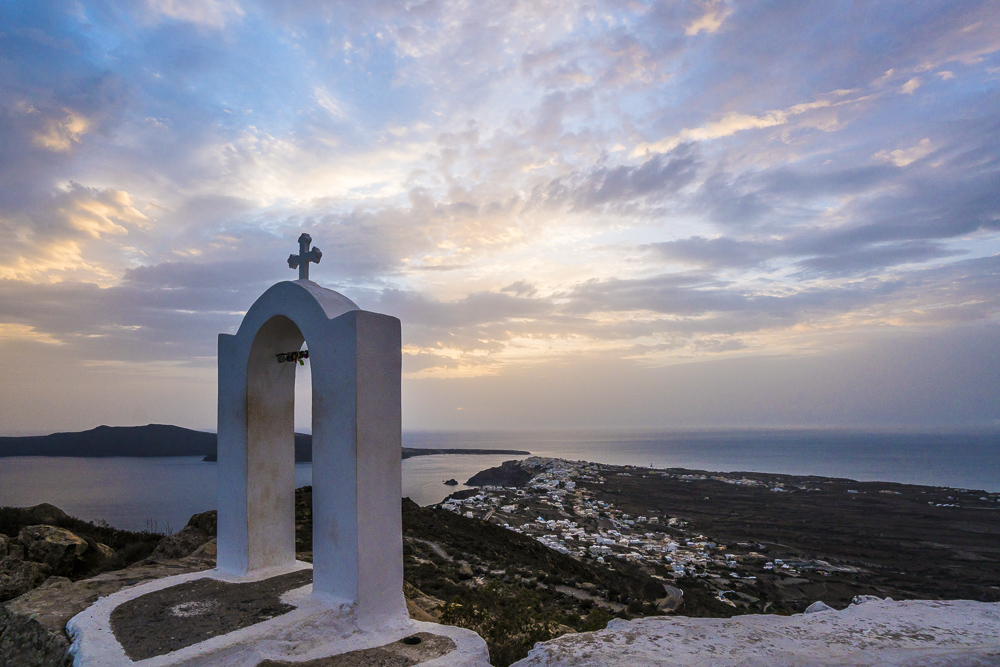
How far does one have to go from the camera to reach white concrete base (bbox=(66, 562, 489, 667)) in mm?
4023

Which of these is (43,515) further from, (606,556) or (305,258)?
(606,556)

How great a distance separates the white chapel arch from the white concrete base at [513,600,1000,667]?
6.77 ft

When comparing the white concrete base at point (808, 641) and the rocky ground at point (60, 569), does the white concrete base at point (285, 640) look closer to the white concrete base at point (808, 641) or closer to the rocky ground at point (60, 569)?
the rocky ground at point (60, 569)

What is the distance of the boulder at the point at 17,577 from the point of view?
7.13 metres

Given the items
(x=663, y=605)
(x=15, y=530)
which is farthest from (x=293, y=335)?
(x=15, y=530)

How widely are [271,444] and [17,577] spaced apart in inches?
178

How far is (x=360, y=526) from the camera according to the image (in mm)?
4926

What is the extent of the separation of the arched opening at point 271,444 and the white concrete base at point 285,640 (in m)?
1.36

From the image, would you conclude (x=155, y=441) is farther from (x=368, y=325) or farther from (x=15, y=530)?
(x=368, y=325)

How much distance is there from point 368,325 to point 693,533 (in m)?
29.0

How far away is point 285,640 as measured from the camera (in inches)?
173

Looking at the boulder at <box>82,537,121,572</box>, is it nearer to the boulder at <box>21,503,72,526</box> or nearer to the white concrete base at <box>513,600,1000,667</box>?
the boulder at <box>21,503,72,526</box>

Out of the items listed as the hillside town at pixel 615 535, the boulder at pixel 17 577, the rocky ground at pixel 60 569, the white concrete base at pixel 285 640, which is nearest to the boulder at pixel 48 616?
the rocky ground at pixel 60 569

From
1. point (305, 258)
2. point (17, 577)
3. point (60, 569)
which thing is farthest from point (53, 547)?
point (305, 258)
